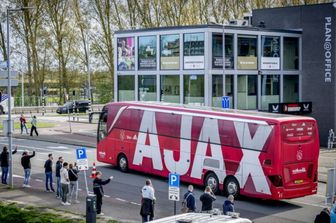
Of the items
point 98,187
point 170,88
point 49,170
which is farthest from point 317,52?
point 98,187

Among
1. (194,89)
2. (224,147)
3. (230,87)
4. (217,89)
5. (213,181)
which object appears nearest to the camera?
(224,147)

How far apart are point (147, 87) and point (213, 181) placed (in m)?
22.7

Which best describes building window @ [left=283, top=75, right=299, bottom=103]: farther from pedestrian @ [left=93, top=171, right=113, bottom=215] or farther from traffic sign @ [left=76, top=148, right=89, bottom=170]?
pedestrian @ [left=93, top=171, right=113, bottom=215]

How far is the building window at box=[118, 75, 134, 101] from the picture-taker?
49406 millimetres

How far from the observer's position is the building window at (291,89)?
49.8 m

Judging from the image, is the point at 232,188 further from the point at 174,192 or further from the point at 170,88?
the point at 170,88

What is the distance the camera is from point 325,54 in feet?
154

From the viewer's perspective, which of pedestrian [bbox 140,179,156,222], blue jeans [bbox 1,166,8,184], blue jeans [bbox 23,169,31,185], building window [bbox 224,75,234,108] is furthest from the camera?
building window [bbox 224,75,234,108]

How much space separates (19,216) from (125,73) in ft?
101

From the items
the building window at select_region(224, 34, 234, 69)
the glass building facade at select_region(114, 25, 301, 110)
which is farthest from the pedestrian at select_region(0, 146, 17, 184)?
the building window at select_region(224, 34, 234, 69)

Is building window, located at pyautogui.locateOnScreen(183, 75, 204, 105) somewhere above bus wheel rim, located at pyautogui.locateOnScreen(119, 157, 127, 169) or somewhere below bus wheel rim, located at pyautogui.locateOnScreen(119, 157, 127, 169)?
above

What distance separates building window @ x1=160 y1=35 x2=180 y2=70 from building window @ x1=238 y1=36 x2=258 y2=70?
4311 mm

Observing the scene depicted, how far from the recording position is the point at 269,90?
48.7 meters

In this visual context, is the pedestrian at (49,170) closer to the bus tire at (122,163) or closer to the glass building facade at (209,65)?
the bus tire at (122,163)
